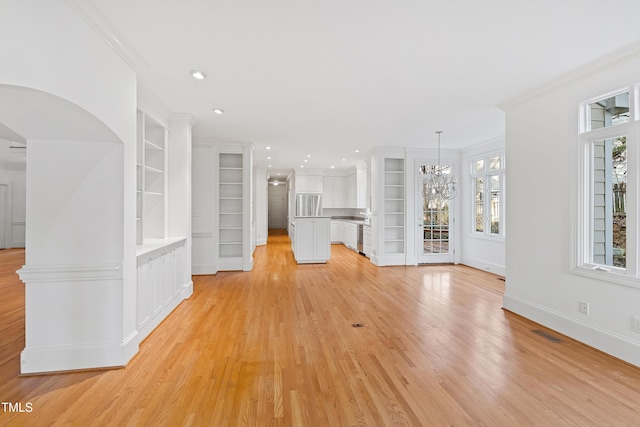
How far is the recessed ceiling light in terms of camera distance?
3.03m

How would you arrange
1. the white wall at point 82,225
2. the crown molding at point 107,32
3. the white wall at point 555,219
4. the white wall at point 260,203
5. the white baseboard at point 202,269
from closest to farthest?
1. the crown molding at point 107,32
2. the white wall at point 82,225
3. the white wall at point 555,219
4. the white baseboard at point 202,269
5. the white wall at point 260,203

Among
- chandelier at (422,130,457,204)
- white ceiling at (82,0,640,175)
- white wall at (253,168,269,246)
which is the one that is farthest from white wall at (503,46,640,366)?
white wall at (253,168,269,246)

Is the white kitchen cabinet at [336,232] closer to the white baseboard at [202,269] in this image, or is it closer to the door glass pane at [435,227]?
the door glass pane at [435,227]

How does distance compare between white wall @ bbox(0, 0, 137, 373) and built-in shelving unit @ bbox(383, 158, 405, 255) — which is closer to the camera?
white wall @ bbox(0, 0, 137, 373)

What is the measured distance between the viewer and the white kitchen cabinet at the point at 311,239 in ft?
23.5

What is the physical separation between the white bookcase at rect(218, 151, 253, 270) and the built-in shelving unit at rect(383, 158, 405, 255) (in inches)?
129

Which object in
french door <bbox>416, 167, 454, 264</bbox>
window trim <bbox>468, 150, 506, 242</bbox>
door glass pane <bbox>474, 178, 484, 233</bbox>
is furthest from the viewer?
french door <bbox>416, 167, 454, 264</bbox>

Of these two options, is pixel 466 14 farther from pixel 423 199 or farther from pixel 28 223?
pixel 423 199

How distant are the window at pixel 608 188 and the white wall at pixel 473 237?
298 cm

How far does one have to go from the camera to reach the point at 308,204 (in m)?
10.5

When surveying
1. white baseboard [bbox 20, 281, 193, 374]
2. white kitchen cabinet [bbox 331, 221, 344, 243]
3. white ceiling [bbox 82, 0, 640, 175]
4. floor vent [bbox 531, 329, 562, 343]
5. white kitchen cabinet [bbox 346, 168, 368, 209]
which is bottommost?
floor vent [bbox 531, 329, 562, 343]

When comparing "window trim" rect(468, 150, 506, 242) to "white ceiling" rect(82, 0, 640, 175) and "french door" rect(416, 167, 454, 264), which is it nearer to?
"french door" rect(416, 167, 454, 264)

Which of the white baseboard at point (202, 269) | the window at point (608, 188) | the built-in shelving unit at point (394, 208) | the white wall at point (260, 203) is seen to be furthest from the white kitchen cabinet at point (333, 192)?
the window at point (608, 188)

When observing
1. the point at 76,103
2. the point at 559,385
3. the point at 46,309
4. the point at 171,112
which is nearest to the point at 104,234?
the point at 46,309
